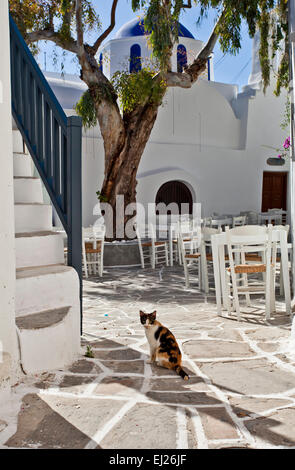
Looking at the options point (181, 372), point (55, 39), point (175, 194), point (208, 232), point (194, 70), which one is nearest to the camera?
point (181, 372)

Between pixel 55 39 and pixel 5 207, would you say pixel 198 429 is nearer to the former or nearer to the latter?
pixel 5 207

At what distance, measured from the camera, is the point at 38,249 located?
3893 millimetres

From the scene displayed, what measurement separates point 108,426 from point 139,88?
26.0ft

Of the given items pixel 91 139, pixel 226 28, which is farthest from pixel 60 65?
pixel 226 28

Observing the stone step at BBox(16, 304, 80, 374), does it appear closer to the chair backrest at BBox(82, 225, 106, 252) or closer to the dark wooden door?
the chair backrest at BBox(82, 225, 106, 252)

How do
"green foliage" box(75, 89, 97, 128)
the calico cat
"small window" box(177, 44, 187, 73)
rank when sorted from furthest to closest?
"small window" box(177, 44, 187, 73) < "green foliage" box(75, 89, 97, 128) < the calico cat

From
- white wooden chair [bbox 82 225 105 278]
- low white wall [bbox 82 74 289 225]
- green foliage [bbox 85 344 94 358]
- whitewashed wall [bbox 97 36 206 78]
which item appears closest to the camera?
green foliage [bbox 85 344 94 358]

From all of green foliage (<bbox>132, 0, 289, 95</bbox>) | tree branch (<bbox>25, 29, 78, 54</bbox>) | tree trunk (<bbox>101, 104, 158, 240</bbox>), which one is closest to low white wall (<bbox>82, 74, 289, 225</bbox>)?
tree trunk (<bbox>101, 104, 158, 240</bbox>)

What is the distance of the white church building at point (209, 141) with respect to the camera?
1423 cm

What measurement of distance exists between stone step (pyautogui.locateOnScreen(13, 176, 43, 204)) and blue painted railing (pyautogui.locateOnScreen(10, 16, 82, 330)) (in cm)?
39

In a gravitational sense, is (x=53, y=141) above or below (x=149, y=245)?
above

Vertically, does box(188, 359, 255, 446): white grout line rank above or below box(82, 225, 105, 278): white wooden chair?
below

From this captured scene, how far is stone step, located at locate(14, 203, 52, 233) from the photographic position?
4145mm

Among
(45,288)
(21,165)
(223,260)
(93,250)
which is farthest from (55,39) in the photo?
(45,288)
